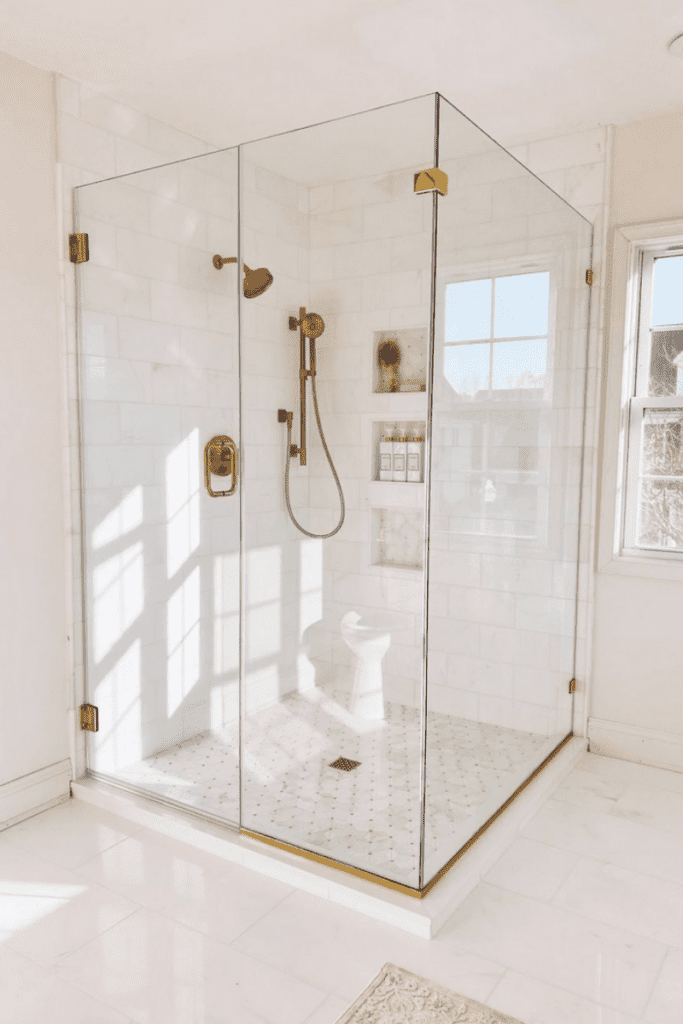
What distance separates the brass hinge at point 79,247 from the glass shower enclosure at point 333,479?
28 mm

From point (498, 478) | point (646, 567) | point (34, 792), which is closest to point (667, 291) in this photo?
point (646, 567)

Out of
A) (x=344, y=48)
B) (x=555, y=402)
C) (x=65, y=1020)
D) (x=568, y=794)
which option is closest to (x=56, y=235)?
(x=344, y=48)

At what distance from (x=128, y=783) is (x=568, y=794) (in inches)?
63.2

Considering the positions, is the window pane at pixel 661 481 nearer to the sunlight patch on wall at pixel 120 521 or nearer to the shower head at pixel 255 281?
the shower head at pixel 255 281

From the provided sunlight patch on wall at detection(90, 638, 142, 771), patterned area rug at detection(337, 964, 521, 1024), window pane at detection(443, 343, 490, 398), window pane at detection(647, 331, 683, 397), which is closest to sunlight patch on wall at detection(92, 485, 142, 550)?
sunlight patch on wall at detection(90, 638, 142, 771)

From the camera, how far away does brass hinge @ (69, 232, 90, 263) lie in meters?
2.57

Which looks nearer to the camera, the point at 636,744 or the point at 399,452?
the point at 399,452

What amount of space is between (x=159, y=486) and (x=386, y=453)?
0.99m

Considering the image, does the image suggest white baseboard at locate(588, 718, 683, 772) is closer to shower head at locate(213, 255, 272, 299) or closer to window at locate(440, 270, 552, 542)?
window at locate(440, 270, 552, 542)

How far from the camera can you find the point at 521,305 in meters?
2.39

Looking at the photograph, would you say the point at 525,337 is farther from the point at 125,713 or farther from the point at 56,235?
the point at 125,713

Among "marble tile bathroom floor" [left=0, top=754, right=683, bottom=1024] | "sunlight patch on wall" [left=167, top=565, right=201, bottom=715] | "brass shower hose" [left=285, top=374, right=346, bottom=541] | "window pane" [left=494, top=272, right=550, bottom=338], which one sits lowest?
"marble tile bathroom floor" [left=0, top=754, right=683, bottom=1024]

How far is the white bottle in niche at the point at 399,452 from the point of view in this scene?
1.94m

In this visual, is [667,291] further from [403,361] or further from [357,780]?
[357,780]
